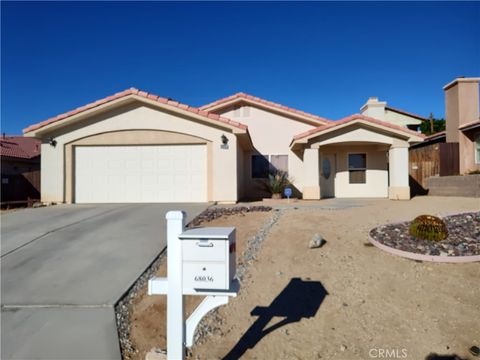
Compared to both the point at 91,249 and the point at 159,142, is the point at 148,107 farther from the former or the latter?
the point at 91,249

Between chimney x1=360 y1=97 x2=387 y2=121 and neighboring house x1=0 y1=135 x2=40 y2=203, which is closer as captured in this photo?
neighboring house x1=0 y1=135 x2=40 y2=203

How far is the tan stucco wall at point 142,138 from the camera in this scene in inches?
457

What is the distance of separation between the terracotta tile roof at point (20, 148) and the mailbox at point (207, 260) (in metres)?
21.8

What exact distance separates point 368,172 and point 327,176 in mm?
1943

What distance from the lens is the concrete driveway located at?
11.1 feet

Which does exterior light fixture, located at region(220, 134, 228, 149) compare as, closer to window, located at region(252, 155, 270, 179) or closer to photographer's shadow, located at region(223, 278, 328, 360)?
window, located at region(252, 155, 270, 179)

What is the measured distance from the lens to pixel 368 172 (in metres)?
14.5

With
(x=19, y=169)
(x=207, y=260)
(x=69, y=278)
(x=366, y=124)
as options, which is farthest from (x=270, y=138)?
(x=19, y=169)

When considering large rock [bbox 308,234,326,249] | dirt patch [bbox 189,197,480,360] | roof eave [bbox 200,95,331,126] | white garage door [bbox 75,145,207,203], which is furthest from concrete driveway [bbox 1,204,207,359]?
roof eave [bbox 200,95,331,126]

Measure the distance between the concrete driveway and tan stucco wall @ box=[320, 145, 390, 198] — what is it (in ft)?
28.6

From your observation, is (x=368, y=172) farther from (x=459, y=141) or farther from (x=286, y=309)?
(x=286, y=309)

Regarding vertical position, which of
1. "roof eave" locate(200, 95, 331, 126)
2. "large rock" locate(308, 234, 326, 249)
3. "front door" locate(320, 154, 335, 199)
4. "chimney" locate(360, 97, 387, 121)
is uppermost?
"chimney" locate(360, 97, 387, 121)

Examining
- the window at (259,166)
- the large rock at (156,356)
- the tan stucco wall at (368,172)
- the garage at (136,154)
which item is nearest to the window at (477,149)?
the tan stucco wall at (368,172)

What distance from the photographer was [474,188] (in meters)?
11.3
